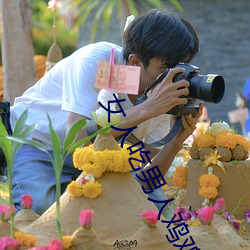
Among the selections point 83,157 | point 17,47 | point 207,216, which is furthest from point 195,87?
point 17,47

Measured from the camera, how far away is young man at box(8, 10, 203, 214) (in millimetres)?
2627

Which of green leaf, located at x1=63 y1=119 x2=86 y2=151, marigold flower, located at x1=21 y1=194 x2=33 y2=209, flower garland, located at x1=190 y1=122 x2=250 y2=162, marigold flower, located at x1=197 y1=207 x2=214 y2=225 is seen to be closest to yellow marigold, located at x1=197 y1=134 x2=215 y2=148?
flower garland, located at x1=190 y1=122 x2=250 y2=162

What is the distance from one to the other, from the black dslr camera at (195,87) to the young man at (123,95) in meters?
0.03

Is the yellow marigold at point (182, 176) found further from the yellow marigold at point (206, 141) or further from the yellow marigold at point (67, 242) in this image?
the yellow marigold at point (67, 242)

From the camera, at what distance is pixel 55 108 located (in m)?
3.10

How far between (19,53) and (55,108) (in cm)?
311

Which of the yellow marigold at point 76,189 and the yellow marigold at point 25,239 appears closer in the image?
the yellow marigold at point 25,239

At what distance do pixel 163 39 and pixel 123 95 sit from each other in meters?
0.36

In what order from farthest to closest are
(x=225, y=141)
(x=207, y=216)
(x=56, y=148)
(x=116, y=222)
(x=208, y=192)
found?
1. (x=225, y=141)
2. (x=208, y=192)
3. (x=207, y=216)
4. (x=116, y=222)
5. (x=56, y=148)

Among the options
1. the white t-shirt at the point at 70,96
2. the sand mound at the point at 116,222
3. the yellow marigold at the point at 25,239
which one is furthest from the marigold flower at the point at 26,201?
the white t-shirt at the point at 70,96

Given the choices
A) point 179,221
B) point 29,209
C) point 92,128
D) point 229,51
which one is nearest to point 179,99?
point 92,128

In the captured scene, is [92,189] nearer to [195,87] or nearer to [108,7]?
[195,87]

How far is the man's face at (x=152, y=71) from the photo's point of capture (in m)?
2.77

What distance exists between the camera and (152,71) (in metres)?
2.79
